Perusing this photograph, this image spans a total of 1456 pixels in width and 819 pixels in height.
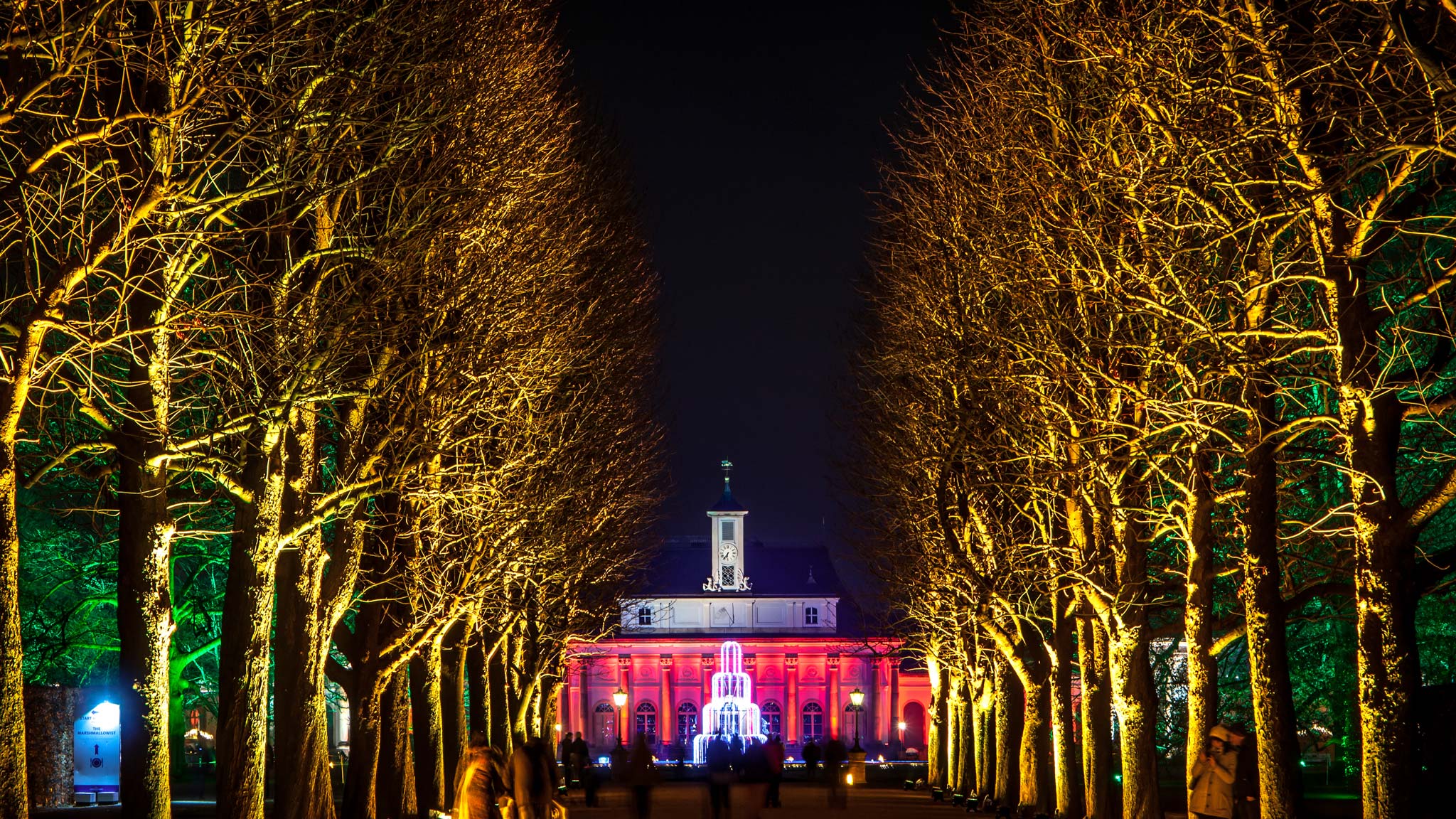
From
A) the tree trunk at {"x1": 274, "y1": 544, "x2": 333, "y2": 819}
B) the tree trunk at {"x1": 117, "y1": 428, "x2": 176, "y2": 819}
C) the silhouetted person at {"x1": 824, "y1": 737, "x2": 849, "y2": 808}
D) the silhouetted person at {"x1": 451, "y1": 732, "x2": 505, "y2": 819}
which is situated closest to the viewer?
the silhouetted person at {"x1": 451, "y1": 732, "x2": 505, "y2": 819}

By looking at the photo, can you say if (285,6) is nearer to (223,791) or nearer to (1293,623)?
(223,791)

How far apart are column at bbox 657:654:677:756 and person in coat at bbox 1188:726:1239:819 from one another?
99.5 metres

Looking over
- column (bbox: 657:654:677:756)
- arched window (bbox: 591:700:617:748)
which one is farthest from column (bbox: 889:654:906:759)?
arched window (bbox: 591:700:617:748)

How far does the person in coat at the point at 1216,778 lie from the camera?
1588 cm

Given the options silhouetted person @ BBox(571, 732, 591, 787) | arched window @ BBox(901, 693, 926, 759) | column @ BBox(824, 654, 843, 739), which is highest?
silhouetted person @ BBox(571, 732, 591, 787)

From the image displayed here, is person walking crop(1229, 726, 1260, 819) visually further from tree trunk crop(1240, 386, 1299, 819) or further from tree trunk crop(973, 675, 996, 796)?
tree trunk crop(973, 675, 996, 796)

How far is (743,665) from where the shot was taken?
113938mm

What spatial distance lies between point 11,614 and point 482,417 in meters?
16.1

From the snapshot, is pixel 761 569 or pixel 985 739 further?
pixel 761 569

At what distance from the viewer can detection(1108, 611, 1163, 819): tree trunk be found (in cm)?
2209

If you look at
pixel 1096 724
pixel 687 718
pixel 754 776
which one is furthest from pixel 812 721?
pixel 1096 724

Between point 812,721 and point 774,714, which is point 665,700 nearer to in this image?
point 774,714

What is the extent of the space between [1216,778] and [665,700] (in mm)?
100250

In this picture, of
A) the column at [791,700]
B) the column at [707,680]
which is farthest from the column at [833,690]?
the column at [707,680]
